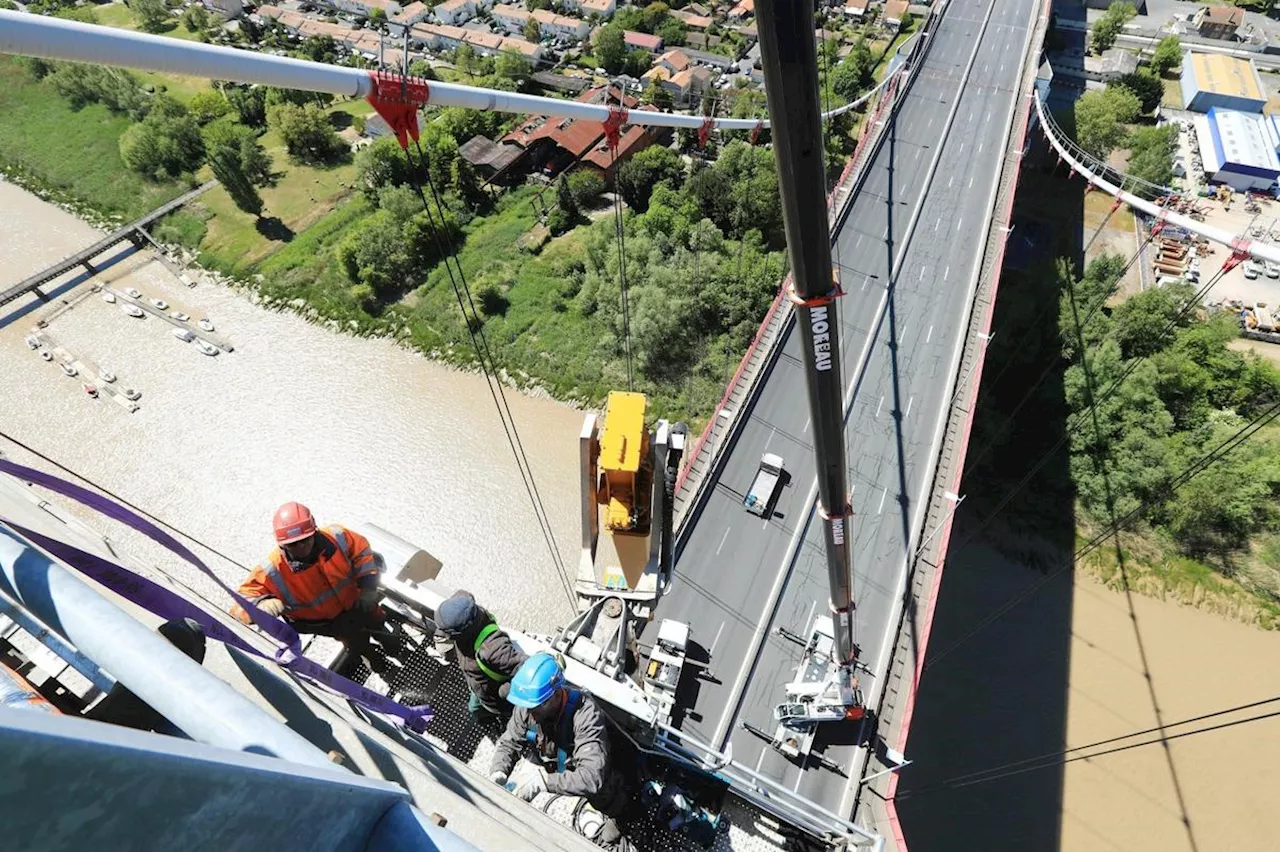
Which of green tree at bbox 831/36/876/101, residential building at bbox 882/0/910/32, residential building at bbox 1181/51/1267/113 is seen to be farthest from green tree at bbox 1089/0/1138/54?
green tree at bbox 831/36/876/101

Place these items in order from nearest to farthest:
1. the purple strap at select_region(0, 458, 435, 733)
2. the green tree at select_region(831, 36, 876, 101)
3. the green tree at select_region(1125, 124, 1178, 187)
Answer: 1. the purple strap at select_region(0, 458, 435, 733)
2. the green tree at select_region(1125, 124, 1178, 187)
3. the green tree at select_region(831, 36, 876, 101)

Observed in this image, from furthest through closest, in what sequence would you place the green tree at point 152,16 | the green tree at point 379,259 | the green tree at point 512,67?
the green tree at point 152,16
the green tree at point 512,67
the green tree at point 379,259

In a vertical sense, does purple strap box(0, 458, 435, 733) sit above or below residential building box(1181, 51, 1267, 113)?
below

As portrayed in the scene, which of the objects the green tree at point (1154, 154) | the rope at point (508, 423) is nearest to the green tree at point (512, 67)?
the rope at point (508, 423)

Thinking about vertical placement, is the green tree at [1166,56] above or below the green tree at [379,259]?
above

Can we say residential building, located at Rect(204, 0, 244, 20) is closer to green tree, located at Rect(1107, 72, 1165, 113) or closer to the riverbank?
green tree, located at Rect(1107, 72, 1165, 113)

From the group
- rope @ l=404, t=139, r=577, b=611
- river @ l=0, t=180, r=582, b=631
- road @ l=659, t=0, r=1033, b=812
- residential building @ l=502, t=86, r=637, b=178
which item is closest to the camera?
road @ l=659, t=0, r=1033, b=812

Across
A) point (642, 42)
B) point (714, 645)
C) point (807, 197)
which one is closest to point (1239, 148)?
point (642, 42)

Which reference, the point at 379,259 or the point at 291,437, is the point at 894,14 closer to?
the point at 379,259

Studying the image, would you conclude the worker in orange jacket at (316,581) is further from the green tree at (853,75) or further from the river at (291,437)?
the green tree at (853,75)
